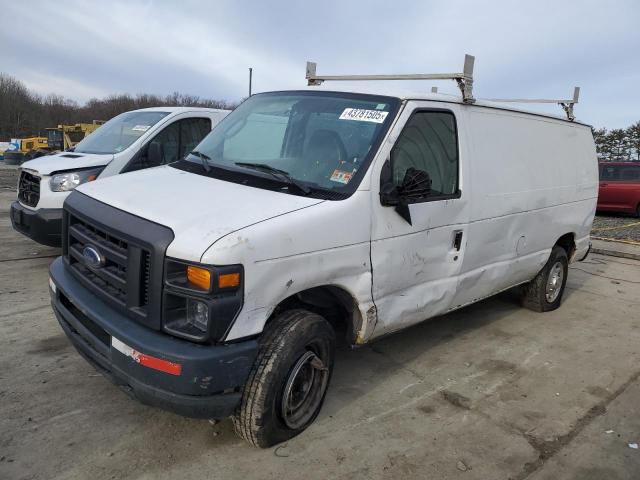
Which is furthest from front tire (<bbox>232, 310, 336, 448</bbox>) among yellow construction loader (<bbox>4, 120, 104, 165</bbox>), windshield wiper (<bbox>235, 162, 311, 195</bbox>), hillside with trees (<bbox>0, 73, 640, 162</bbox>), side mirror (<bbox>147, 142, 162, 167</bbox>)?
hillside with trees (<bbox>0, 73, 640, 162</bbox>)

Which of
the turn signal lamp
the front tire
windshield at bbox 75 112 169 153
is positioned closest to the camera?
the turn signal lamp

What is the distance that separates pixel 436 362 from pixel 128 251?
2.82 meters

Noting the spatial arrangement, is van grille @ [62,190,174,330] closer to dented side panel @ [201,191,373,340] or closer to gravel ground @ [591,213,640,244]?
dented side panel @ [201,191,373,340]

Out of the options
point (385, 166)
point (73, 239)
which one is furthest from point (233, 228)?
point (73, 239)

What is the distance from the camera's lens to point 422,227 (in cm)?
355

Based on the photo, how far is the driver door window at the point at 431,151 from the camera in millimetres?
3414

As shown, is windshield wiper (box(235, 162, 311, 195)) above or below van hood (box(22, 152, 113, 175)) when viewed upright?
above

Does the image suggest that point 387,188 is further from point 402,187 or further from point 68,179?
point 68,179

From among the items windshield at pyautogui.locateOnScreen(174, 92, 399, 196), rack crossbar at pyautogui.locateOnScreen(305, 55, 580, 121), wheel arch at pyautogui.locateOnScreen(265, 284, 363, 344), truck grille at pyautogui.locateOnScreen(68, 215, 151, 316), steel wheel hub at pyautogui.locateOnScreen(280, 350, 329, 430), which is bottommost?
steel wheel hub at pyautogui.locateOnScreen(280, 350, 329, 430)

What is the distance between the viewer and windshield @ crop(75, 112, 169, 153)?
6.80 metres

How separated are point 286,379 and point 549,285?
13.7 ft

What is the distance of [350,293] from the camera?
316 cm

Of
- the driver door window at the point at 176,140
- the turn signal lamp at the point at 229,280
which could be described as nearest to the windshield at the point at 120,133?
the driver door window at the point at 176,140

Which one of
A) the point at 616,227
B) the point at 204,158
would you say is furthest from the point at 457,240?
the point at 616,227
